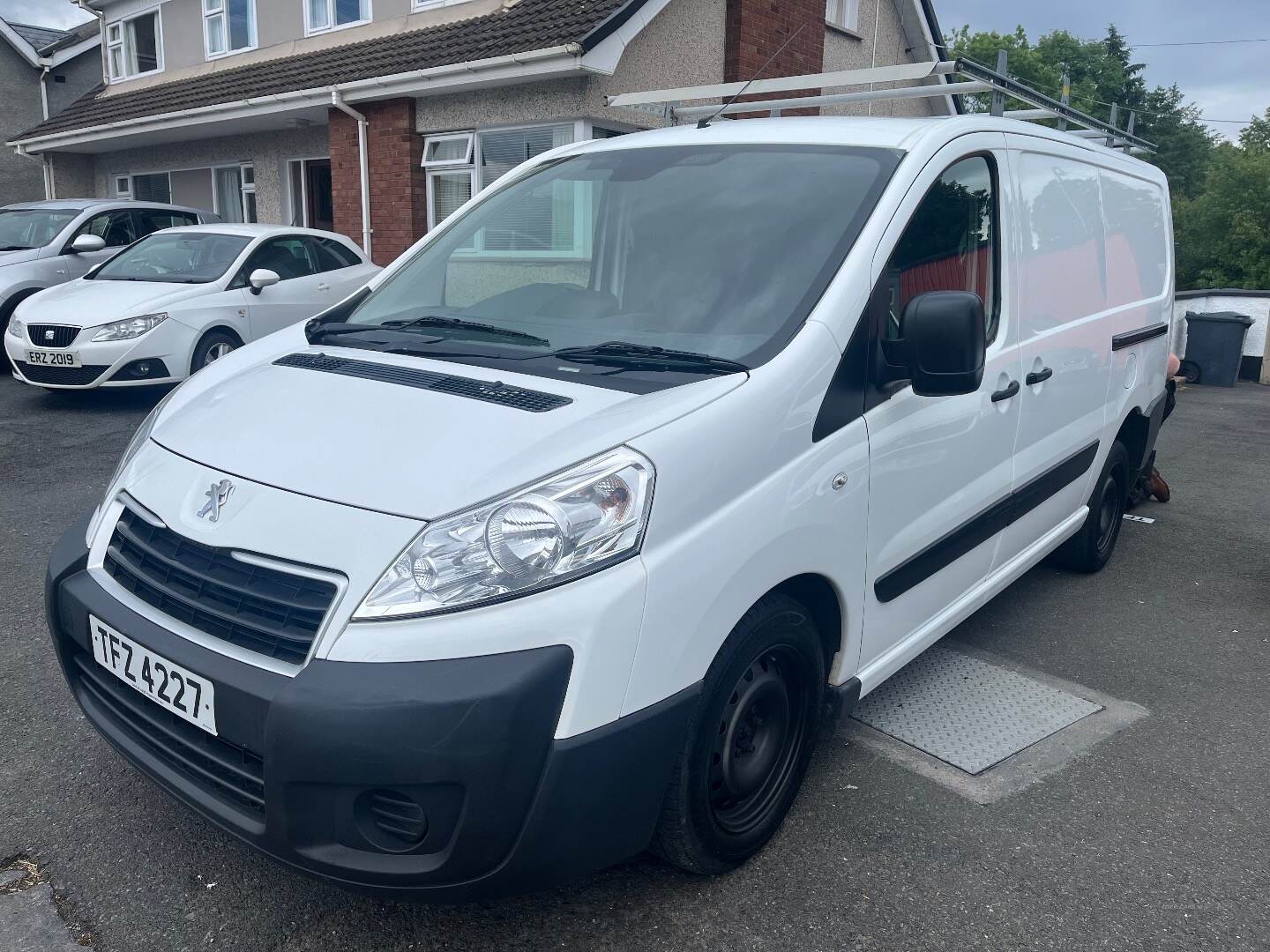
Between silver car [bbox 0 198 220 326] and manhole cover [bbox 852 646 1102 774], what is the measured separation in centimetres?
967

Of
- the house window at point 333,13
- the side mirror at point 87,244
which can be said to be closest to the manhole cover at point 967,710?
the side mirror at point 87,244

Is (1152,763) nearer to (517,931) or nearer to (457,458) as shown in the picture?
(517,931)

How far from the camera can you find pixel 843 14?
596 inches

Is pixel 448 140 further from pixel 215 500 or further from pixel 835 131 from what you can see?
pixel 215 500

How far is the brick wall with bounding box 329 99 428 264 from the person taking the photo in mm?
12648

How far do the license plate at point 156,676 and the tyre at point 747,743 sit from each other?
1002 millimetres

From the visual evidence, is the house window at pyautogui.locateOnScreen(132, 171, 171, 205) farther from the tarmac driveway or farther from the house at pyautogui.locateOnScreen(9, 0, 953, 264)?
the tarmac driveway

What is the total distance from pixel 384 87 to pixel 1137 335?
9991 millimetres

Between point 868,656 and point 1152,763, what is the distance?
1119 mm

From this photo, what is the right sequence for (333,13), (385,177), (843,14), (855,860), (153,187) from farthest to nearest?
(153,187) → (843,14) → (333,13) → (385,177) → (855,860)

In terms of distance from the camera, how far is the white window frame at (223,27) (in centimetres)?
1638

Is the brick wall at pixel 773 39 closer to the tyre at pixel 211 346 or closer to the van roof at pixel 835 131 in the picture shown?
the tyre at pixel 211 346

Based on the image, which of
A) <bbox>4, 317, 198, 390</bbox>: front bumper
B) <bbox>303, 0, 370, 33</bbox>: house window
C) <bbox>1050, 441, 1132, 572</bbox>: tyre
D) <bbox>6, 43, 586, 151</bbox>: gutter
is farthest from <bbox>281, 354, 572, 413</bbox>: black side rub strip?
<bbox>303, 0, 370, 33</bbox>: house window

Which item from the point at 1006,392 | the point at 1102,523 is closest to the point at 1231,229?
the point at 1102,523
